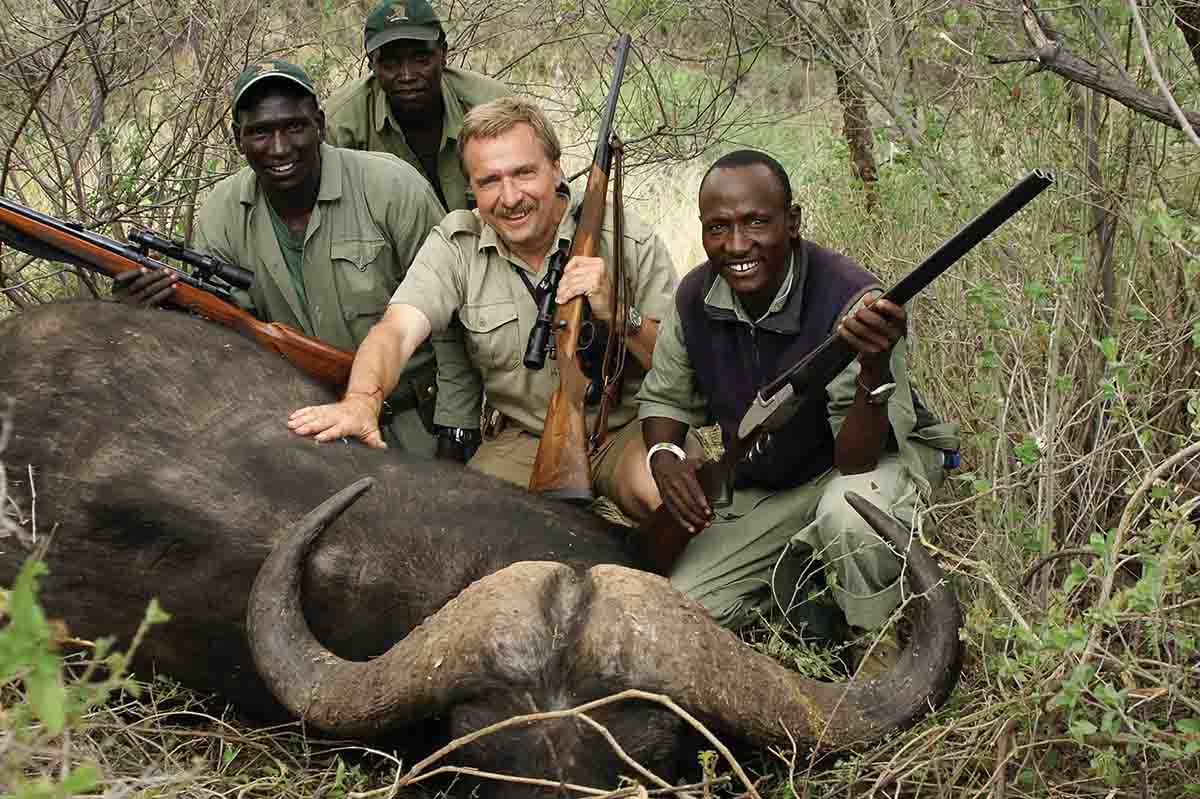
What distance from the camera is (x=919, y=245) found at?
6.35m

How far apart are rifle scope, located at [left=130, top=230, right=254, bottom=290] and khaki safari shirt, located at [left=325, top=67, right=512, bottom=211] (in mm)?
1442

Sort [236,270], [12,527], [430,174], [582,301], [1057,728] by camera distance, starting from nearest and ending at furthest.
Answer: [12,527] → [1057,728] → [582,301] → [236,270] → [430,174]

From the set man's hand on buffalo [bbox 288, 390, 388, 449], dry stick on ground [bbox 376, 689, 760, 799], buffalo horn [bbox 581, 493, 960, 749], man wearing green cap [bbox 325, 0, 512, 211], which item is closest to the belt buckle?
man's hand on buffalo [bbox 288, 390, 388, 449]

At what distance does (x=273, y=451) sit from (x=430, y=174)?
2.86 meters

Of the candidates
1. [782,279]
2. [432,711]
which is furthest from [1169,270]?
[432,711]

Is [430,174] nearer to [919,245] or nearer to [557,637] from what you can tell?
[919,245]

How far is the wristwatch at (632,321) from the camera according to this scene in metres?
5.39

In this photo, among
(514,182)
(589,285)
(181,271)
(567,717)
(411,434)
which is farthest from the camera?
(411,434)

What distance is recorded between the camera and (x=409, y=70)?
6688 millimetres

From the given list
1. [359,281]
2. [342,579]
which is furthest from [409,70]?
[342,579]

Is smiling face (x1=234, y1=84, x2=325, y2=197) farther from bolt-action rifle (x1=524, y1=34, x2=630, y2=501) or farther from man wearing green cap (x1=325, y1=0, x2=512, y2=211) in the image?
bolt-action rifle (x1=524, y1=34, x2=630, y2=501)

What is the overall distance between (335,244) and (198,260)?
64 centimetres

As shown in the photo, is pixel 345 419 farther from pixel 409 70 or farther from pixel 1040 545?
pixel 409 70

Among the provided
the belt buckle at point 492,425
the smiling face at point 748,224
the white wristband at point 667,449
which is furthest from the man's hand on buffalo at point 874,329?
the belt buckle at point 492,425
